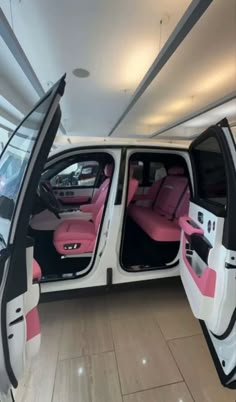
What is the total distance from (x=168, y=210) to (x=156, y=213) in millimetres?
206

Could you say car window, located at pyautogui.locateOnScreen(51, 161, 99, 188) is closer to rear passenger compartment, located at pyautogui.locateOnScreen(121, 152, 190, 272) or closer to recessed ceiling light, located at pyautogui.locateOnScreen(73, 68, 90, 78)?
rear passenger compartment, located at pyautogui.locateOnScreen(121, 152, 190, 272)

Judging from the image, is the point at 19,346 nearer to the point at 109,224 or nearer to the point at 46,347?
the point at 46,347

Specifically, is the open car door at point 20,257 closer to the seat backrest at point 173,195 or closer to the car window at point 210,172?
the car window at point 210,172

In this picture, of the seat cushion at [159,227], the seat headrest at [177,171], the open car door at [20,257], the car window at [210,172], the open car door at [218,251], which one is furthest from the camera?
the seat headrest at [177,171]

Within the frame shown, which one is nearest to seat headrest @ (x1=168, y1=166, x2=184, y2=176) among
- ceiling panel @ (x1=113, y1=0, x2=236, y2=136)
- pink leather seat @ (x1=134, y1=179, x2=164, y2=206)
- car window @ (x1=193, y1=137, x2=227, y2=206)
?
pink leather seat @ (x1=134, y1=179, x2=164, y2=206)

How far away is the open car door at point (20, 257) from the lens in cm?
84

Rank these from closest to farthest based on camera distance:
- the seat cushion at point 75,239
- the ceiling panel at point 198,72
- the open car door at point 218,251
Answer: the open car door at point 218,251
the seat cushion at point 75,239
the ceiling panel at point 198,72

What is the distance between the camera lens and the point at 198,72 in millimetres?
4641

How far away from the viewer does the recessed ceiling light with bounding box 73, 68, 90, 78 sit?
4.48 metres

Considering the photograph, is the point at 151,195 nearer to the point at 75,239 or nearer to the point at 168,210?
the point at 168,210

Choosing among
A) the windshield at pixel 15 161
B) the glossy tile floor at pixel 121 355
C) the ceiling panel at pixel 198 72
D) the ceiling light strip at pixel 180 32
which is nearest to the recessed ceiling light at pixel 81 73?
the ceiling light strip at pixel 180 32

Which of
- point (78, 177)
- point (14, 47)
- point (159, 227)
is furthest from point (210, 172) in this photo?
point (14, 47)

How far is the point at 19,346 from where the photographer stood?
91 cm

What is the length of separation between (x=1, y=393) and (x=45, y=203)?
1.39 metres
